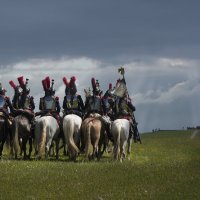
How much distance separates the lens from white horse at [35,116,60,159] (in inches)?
1022

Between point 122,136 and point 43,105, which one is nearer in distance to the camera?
point 122,136

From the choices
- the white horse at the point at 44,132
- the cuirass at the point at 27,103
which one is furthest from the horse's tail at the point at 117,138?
the cuirass at the point at 27,103

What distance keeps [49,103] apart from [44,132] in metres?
2.08

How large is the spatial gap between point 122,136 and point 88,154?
6.10 feet

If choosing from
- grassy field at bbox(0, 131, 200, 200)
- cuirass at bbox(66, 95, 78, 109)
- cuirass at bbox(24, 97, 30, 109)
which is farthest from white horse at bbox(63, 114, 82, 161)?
grassy field at bbox(0, 131, 200, 200)

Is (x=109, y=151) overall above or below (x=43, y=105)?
below

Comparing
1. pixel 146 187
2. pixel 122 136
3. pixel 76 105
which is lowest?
pixel 146 187

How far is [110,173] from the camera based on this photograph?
1991cm

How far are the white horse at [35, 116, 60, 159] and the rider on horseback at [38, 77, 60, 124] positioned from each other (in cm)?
73

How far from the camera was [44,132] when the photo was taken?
85.8 feet

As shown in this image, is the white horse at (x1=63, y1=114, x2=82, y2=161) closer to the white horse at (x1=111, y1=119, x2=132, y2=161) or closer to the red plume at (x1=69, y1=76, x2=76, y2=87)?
the white horse at (x1=111, y1=119, x2=132, y2=161)

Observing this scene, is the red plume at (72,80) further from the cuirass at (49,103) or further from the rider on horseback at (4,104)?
the rider on horseback at (4,104)

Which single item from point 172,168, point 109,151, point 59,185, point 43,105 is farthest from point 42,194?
point 109,151

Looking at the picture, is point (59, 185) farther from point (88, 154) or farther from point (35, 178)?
point (88, 154)
